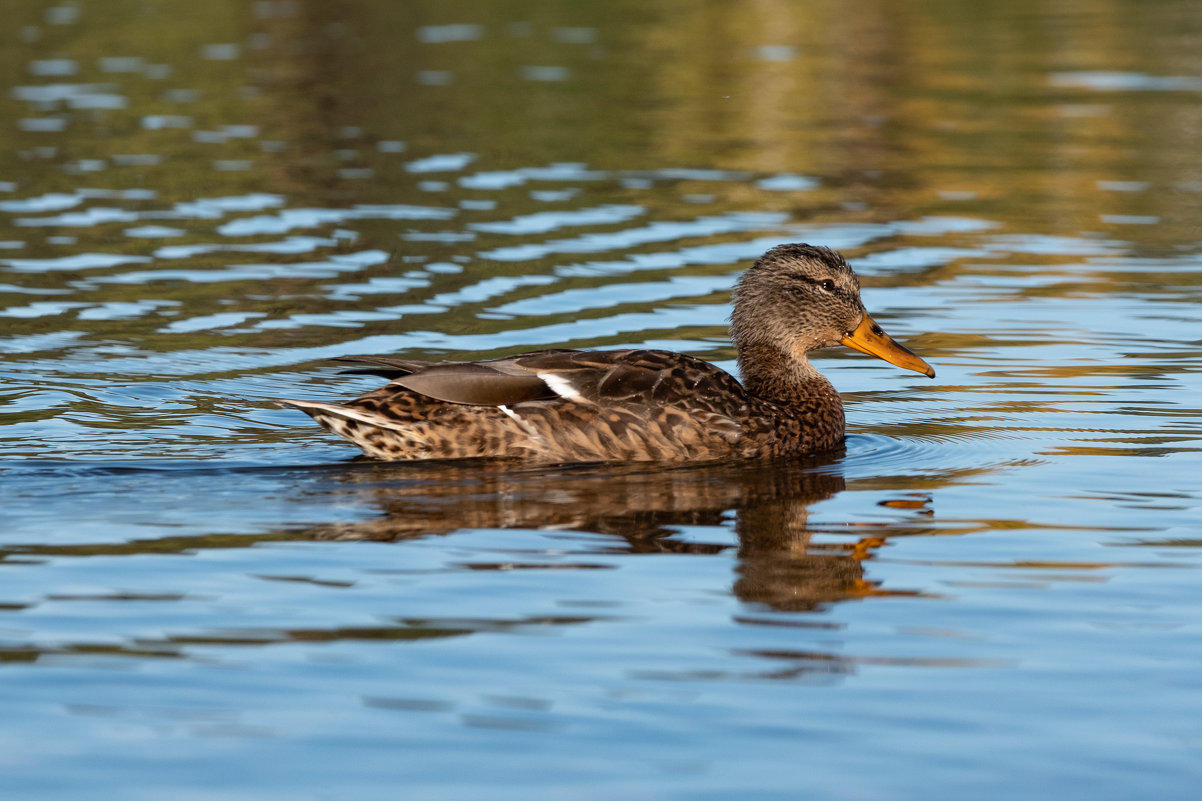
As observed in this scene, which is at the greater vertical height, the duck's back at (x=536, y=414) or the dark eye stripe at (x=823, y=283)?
the dark eye stripe at (x=823, y=283)

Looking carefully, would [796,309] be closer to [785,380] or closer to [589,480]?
[785,380]

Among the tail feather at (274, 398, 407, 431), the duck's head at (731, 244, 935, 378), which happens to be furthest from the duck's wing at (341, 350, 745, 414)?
the duck's head at (731, 244, 935, 378)

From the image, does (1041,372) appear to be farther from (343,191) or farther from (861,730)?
(343,191)

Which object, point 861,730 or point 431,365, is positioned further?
point 431,365

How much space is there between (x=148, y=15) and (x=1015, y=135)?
18.6 metres

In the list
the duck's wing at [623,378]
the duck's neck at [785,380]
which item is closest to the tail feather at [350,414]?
the duck's wing at [623,378]

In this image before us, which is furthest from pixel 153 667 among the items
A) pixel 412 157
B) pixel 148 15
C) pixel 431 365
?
pixel 148 15

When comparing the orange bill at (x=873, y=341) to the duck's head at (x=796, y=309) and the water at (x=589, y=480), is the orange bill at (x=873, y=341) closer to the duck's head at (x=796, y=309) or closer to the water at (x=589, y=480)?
the duck's head at (x=796, y=309)

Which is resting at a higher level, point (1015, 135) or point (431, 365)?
point (1015, 135)

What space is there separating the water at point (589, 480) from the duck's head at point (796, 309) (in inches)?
28.4

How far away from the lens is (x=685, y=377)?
965 centimetres

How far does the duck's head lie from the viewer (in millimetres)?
10469

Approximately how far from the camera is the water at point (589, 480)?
5793mm

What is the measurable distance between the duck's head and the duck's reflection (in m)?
0.91
